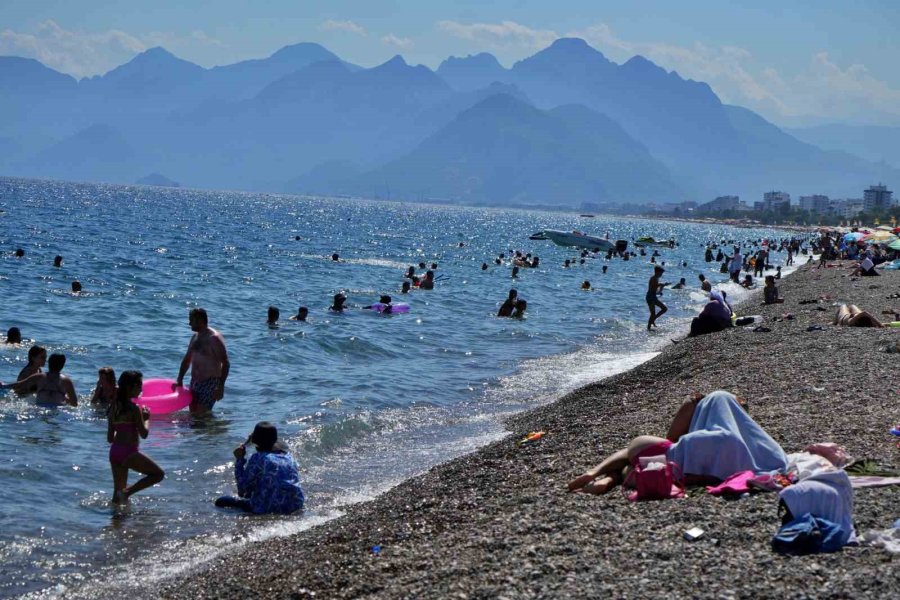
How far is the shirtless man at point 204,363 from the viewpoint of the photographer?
11.5 meters

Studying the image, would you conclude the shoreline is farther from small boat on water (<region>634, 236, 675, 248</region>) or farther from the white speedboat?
small boat on water (<region>634, 236, 675, 248</region>)

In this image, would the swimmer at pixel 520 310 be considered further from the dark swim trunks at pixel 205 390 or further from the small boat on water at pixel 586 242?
the small boat on water at pixel 586 242

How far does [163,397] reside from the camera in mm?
11695

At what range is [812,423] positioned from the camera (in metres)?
9.17

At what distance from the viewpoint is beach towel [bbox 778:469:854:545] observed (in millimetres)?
5802

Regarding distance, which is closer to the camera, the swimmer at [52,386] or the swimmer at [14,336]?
the swimmer at [52,386]

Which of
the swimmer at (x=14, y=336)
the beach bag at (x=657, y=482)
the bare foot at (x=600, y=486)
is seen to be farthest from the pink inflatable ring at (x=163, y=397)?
the beach bag at (x=657, y=482)

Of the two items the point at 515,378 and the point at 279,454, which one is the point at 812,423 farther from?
the point at 515,378

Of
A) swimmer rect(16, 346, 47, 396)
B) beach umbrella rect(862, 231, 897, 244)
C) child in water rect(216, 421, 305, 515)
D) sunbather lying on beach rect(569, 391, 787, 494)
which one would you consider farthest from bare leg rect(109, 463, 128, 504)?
beach umbrella rect(862, 231, 897, 244)

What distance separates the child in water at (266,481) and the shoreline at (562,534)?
0.64m

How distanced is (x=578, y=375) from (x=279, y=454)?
9241mm

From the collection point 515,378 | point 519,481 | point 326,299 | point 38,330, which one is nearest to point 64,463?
point 519,481

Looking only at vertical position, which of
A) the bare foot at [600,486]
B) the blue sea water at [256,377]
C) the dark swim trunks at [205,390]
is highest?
the bare foot at [600,486]

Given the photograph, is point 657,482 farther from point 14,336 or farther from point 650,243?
point 650,243
